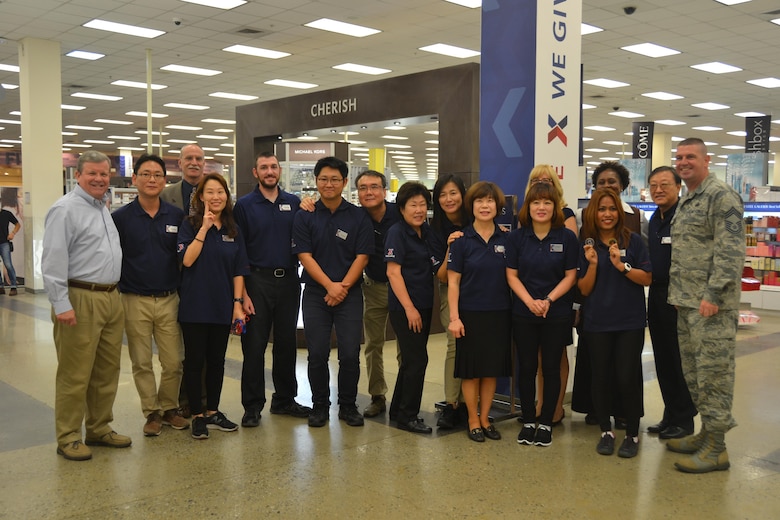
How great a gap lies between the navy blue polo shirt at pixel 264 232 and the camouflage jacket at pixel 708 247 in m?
2.12

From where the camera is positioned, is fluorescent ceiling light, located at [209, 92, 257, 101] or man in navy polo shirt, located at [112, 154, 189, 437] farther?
fluorescent ceiling light, located at [209, 92, 257, 101]

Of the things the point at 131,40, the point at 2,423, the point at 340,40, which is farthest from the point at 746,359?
the point at 131,40

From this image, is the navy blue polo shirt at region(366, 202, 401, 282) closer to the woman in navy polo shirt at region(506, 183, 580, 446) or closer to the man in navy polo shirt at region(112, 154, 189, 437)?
the woman in navy polo shirt at region(506, 183, 580, 446)

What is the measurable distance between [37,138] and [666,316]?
33.8ft

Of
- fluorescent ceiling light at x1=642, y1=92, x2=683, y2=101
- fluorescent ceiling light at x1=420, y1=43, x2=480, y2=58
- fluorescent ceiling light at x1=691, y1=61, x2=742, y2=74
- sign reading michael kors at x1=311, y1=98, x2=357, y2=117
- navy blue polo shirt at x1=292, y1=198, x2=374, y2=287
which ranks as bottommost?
navy blue polo shirt at x1=292, y1=198, x2=374, y2=287

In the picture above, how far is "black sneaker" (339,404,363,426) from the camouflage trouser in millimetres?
1820

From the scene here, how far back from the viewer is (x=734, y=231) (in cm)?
341

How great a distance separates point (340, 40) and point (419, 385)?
830 cm

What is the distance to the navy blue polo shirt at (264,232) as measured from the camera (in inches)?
163

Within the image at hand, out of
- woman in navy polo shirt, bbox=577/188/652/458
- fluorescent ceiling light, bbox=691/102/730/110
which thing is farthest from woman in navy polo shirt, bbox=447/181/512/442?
fluorescent ceiling light, bbox=691/102/730/110

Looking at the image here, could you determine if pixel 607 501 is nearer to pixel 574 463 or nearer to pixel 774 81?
pixel 574 463

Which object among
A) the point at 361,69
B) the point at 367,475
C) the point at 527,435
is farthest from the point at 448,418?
the point at 361,69

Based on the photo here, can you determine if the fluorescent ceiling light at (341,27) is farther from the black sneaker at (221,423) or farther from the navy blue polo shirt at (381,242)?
the black sneaker at (221,423)

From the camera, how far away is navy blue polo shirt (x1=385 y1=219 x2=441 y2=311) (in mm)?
3944
